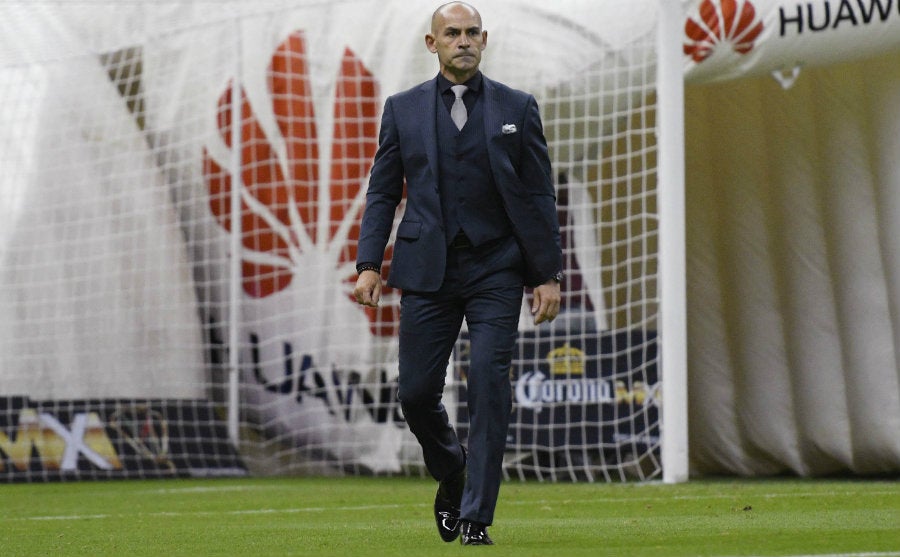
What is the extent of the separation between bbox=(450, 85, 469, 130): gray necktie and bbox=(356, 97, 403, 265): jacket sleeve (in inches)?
6.6

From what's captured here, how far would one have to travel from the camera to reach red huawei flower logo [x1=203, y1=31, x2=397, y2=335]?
9109 mm

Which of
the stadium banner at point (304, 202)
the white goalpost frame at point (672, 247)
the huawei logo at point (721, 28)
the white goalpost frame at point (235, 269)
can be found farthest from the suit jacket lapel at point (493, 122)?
the white goalpost frame at point (235, 269)

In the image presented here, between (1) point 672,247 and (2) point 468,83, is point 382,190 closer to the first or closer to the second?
(2) point 468,83

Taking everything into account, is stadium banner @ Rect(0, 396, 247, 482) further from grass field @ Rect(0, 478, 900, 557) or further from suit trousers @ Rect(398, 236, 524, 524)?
suit trousers @ Rect(398, 236, 524, 524)

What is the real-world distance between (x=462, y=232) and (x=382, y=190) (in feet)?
0.91

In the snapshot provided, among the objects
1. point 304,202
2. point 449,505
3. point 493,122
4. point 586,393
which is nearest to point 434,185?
point 493,122

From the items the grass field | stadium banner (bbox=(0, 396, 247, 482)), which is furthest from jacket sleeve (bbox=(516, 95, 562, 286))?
stadium banner (bbox=(0, 396, 247, 482))

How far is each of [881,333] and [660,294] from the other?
4.08 ft

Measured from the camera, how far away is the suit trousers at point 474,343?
4168 mm

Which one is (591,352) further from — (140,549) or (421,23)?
(140,549)

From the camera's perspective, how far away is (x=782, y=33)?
7.63 meters

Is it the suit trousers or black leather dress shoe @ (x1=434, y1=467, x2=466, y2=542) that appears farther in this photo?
black leather dress shoe @ (x1=434, y1=467, x2=466, y2=542)

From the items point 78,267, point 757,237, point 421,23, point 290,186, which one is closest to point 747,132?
point 757,237

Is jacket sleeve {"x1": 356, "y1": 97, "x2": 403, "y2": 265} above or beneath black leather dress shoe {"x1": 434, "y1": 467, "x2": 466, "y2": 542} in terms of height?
above
